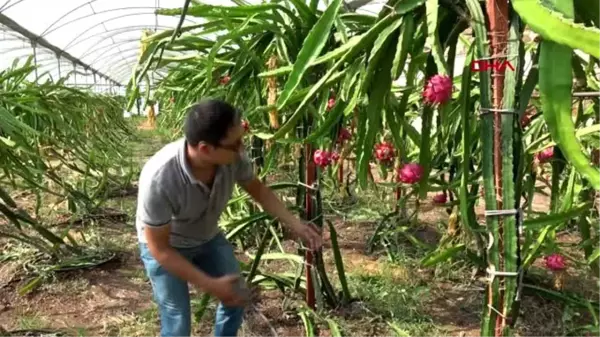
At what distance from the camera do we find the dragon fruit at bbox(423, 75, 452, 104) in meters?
1.15

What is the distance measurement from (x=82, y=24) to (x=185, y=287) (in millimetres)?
9825

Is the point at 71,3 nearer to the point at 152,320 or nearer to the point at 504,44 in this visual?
the point at 152,320

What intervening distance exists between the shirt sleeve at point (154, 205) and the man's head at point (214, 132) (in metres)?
0.14

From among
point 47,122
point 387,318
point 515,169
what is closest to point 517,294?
point 515,169

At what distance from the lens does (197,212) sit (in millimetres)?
1641

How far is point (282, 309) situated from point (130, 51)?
46.6 ft

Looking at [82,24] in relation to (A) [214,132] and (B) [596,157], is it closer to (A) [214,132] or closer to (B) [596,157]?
(A) [214,132]

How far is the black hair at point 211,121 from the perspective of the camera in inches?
55.6

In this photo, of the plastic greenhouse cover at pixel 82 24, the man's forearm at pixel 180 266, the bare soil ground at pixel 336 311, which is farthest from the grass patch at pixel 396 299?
the plastic greenhouse cover at pixel 82 24

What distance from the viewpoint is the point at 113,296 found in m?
2.57

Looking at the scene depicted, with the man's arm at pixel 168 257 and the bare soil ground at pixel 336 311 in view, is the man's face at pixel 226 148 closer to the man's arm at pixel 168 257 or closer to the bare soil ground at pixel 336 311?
the man's arm at pixel 168 257

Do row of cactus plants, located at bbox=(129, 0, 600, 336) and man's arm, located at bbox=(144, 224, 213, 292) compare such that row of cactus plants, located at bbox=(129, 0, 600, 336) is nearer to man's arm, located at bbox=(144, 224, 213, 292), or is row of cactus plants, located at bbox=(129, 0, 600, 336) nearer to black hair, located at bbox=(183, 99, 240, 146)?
black hair, located at bbox=(183, 99, 240, 146)

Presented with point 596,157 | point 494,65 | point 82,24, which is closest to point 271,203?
point 494,65

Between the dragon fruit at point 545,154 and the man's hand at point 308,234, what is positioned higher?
the dragon fruit at point 545,154
